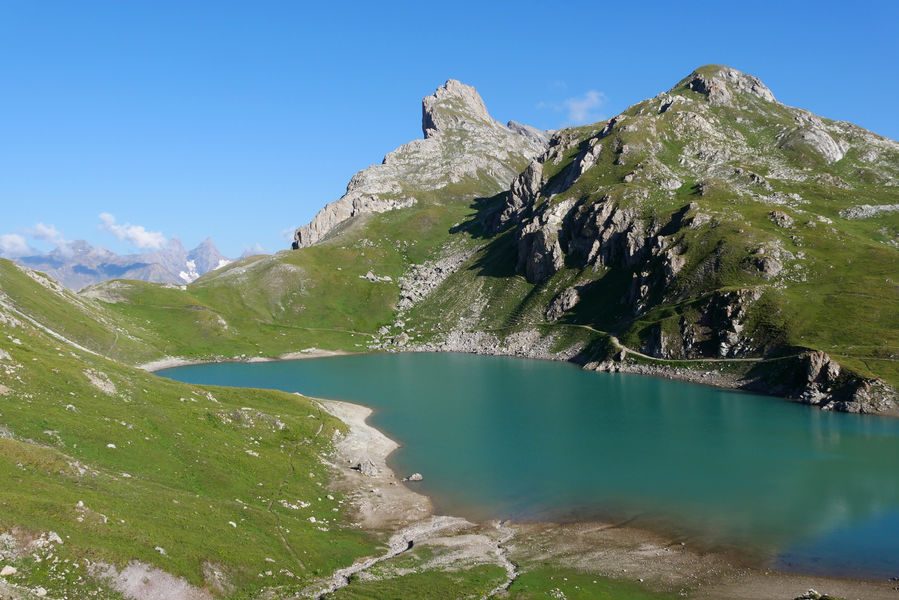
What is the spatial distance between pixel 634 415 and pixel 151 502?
9096cm

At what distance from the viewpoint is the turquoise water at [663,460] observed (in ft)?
204

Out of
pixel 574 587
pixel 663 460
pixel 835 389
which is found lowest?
pixel 574 587

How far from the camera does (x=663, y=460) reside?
8612 centimetres

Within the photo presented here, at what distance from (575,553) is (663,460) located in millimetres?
34763

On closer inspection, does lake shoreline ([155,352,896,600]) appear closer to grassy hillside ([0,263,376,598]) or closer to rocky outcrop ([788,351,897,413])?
grassy hillside ([0,263,376,598])

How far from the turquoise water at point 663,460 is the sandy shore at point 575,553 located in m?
3.02

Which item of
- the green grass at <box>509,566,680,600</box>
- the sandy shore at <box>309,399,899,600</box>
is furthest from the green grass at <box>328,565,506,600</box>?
the green grass at <box>509,566,680,600</box>

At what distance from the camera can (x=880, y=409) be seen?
116 m

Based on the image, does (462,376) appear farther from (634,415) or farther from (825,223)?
(825,223)

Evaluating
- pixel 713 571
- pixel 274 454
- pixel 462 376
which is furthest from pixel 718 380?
pixel 274 454

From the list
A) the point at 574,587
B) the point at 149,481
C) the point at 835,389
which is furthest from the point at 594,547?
the point at 835,389

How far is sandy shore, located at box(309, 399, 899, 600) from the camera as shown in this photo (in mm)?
49156

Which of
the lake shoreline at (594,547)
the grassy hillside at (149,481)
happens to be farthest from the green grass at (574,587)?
the grassy hillside at (149,481)

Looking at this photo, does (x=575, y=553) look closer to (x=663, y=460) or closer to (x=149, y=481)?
(x=663, y=460)
